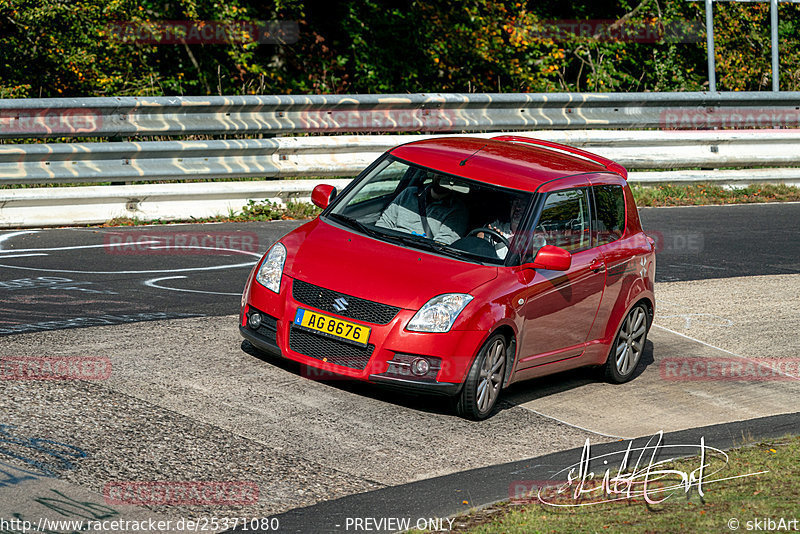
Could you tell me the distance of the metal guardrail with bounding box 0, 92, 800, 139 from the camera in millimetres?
12859

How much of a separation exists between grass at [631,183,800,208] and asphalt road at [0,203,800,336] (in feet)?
1.71

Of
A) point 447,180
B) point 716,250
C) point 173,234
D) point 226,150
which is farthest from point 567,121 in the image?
point 447,180

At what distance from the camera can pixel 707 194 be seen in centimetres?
1741

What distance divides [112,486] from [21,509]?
53cm

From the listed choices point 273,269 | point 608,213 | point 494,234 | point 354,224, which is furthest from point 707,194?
point 273,269

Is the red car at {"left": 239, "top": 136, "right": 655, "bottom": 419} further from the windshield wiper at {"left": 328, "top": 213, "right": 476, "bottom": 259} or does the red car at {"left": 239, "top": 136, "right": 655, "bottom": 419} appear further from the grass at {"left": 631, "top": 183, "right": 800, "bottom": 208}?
the grass at {"left": 631, "top": 183, "right": 800, "bottom": 208}

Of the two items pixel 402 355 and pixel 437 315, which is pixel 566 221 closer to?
pixel 437 315

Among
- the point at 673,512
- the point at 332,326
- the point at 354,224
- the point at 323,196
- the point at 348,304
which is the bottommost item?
the point at 673,512

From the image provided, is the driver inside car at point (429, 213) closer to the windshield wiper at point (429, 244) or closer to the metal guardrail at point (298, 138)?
the windshield wiper at point (429, 244)

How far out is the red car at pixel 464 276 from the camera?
7191 mm

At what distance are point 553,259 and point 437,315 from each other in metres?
1.01

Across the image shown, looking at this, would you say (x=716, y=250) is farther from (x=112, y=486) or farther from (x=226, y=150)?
(x=112, y=486)

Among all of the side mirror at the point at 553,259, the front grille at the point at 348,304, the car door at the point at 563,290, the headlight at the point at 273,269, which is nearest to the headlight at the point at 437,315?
the front grille at the point at 348,304

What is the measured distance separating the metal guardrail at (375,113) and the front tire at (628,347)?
647cm
